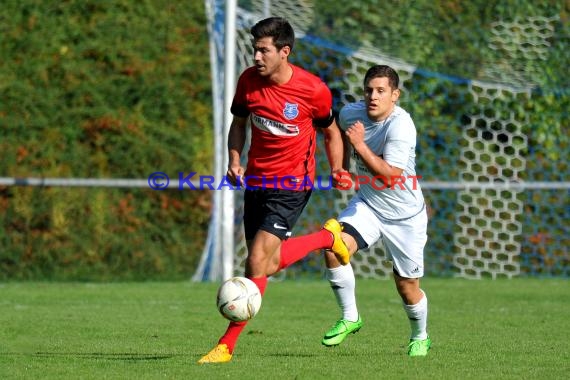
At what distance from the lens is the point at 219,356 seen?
249 inches

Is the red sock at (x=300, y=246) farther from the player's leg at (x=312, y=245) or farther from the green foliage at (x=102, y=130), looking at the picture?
the green foliage at (x=102, y=130)

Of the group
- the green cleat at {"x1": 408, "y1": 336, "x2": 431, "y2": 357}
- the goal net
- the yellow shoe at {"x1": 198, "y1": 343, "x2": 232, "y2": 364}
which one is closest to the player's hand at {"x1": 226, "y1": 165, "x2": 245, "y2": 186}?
the yellow shoe at {"x1": 198, "y1": 343, "x2": 232, "y2": 364}

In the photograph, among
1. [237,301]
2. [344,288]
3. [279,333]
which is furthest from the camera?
[279,333]

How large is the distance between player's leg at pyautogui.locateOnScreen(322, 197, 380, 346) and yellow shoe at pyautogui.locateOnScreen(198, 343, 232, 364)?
853 millimetres

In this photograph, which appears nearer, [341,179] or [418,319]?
[341,179]

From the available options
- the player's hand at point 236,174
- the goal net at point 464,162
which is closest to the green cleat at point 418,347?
the player's hand at point 236,174

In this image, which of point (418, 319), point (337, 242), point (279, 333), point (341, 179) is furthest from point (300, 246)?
point (279, 333)

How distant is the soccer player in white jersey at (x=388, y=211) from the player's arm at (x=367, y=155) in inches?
4.5

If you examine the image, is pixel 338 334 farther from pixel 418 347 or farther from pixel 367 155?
pixel 367 155

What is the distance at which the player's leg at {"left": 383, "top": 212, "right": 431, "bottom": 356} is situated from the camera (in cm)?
687

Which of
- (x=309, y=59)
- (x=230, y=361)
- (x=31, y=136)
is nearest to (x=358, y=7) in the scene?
(x=309, y=59)

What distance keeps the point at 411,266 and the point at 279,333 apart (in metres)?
1.62

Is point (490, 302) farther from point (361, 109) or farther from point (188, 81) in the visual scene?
point (188, 81)

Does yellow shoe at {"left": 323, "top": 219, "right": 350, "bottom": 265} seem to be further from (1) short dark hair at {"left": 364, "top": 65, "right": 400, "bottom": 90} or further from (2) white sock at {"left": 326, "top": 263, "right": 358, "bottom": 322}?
(1) short dark hair at {"left": 364, "top": 65, "right": 400, "bottom": 90}
